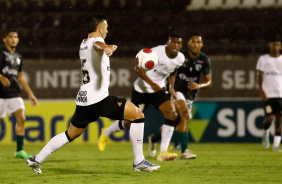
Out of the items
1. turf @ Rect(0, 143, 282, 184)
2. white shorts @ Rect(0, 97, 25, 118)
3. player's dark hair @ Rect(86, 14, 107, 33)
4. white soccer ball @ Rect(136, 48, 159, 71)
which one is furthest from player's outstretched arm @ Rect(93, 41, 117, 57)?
white shorts @ Rect(0, 97, 25, 118)

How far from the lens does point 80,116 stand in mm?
6719

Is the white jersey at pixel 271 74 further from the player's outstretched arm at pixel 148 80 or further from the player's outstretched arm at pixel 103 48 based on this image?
the player's outstretched arm at pixel 103 48

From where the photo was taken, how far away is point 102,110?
6.62m

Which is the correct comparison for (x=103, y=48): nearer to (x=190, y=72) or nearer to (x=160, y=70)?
(x=160, y=70)

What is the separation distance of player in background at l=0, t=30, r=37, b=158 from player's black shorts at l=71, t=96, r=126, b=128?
9.61ft

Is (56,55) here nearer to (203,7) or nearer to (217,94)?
(217,94)

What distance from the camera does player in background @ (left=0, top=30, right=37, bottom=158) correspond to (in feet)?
31.0

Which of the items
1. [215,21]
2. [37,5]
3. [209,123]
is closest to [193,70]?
[209,123]

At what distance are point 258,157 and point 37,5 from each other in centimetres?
1114

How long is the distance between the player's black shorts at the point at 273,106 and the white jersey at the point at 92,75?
222 inches

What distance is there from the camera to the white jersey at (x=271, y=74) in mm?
11492

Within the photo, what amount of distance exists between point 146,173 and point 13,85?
3572 mm

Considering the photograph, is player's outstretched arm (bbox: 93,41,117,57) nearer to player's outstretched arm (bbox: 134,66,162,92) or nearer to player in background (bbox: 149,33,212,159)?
player's outstretched arm (bbox: 134,66,162,92)

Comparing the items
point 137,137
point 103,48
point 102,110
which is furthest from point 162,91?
point 103,48
